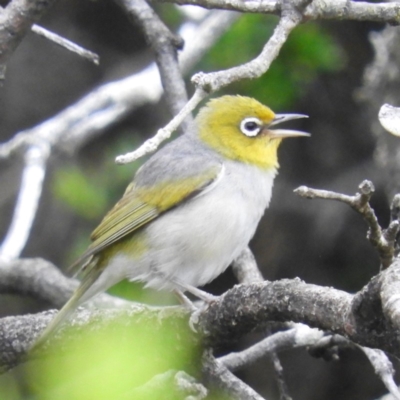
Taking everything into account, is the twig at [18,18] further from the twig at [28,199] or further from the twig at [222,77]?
the twig at [222,77]

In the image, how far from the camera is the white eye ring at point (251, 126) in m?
5.24

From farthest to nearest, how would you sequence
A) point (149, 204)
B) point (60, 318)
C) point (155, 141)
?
1. point (149, 204)
2. point (60, 318)
3. point (155, 141)

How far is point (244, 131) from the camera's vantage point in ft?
17.2

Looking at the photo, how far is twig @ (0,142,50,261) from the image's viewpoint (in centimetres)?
488

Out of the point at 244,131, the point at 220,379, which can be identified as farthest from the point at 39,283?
the point at 220,379

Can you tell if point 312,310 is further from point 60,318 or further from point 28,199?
point 28,199

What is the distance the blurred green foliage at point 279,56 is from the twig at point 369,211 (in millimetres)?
3241

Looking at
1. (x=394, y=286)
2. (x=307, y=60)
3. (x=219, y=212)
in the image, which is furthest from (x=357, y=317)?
(x=307, y=60)

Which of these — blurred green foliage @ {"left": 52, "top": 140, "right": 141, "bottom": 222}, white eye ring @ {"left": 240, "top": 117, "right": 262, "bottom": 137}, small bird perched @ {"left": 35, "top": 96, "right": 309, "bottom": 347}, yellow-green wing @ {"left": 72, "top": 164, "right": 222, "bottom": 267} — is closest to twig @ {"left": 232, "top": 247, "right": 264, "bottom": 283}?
small bird perched @ {"left": 35, "top": 96, "right": 309, "bottom": 347}

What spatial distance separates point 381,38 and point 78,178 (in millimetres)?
2408

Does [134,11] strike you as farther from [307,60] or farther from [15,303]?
[15,303]

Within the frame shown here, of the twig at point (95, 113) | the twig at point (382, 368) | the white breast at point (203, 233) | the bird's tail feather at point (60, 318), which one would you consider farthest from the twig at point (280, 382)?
the twig at point (95, 113)

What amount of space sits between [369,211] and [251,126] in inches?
98.9

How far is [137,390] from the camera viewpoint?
3.26m
